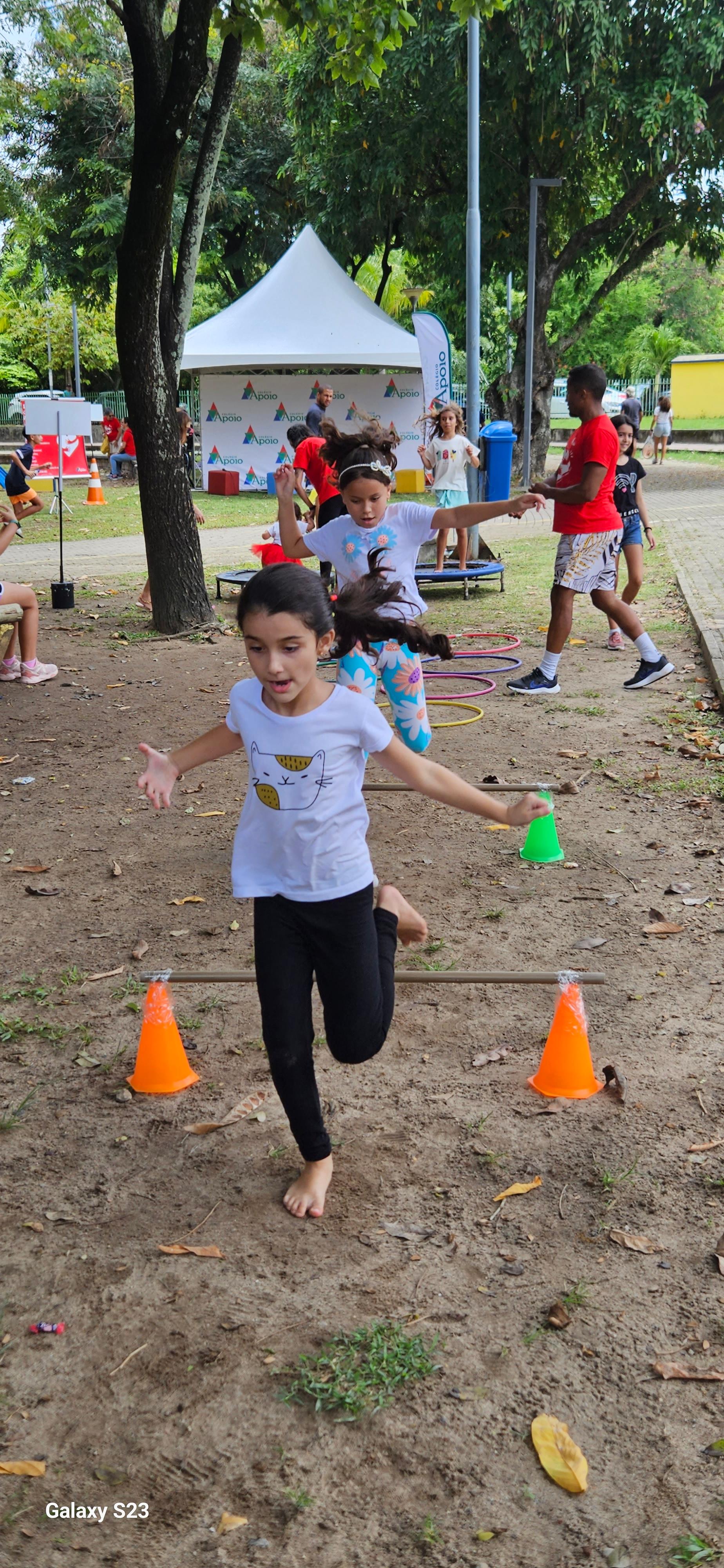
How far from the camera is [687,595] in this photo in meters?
13.0

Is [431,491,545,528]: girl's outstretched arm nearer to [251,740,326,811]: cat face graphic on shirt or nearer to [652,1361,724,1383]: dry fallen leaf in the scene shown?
[251,740,326,811]: cat face graphic on shirt

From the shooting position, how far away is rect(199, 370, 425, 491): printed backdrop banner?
2897cm

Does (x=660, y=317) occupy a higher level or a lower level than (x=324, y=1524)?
higher

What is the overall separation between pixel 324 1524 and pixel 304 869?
4.57 ft

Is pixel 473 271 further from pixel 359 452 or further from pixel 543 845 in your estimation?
pixel 543 845

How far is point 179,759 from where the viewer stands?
130 inches

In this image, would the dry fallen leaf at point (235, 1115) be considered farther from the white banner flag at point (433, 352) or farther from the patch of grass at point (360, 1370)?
the white banner flag at point (433, 352)

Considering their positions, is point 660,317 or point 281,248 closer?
point 281,248

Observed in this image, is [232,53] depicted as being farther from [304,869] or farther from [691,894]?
[304,869]

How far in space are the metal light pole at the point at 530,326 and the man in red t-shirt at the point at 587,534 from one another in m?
18.9

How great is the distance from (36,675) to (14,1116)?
6.78 m

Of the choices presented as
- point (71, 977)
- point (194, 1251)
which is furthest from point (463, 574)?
point (194, 1251)

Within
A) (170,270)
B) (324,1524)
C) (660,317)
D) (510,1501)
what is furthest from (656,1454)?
(660,317)

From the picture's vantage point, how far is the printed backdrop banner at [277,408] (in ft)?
95.0
